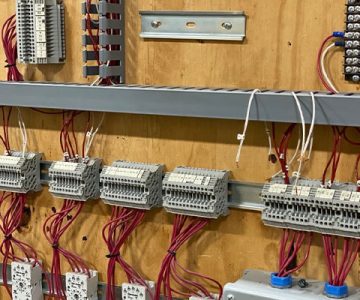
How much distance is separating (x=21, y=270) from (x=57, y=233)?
0.19m

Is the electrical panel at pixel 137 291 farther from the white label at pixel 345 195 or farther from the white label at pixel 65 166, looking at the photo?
the white label at pixel 345 195

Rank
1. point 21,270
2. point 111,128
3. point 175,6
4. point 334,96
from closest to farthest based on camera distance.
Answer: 1. point 334,96
2. point 175,6
3. point 111,128
4. point 21,270

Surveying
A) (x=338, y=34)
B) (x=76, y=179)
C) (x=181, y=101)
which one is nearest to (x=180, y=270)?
(x=76, y=179)

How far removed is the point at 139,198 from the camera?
1.98 m

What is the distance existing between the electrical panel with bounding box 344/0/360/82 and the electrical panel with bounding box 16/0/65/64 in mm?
880

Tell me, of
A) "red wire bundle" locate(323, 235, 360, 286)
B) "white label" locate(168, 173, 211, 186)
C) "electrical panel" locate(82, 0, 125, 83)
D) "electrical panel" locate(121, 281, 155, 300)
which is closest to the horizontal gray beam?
"electrical panel" locate(82, 0, 125, 83)

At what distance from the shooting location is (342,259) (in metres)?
1.78

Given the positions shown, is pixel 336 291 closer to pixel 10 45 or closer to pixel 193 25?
pixel 193 25

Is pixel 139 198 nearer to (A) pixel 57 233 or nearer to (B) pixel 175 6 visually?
(A) pixel 57 233

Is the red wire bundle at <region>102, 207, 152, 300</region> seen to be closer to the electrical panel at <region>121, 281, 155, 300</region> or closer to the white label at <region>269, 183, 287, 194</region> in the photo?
the electrical panel at <region>121, 281, 155, 300</region>

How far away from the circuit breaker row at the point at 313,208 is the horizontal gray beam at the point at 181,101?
19cm

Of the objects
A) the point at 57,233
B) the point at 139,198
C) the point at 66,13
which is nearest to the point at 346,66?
the point at 139,198

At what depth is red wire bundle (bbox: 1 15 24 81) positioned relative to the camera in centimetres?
220

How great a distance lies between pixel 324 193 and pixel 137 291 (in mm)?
670
